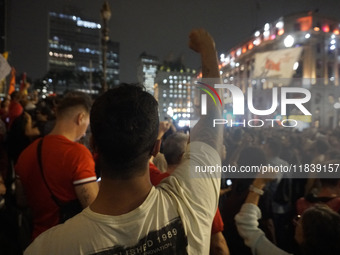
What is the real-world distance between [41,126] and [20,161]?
9.48 feet

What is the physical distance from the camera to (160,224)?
1229mm

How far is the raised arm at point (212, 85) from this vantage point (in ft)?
5.08

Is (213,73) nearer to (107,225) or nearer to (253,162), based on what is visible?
(107,225)

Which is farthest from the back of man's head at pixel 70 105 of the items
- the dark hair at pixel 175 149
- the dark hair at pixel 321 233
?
the dark hair at pixel 321 233

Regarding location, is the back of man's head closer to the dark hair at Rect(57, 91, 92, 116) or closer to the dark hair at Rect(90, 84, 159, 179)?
the dark hair at Rect(57, 91, 92, 116)

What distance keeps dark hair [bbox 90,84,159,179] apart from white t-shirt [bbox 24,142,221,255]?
19 centimetres

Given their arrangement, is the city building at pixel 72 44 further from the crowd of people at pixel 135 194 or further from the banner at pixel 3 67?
the crowd of people at pixel 135 194

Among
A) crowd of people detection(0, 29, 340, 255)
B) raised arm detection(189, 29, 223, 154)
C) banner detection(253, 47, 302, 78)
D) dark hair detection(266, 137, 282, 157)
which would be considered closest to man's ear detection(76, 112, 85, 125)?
crowd of people detection(0, 29, 340, 255)

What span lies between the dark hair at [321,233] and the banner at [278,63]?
7108mm

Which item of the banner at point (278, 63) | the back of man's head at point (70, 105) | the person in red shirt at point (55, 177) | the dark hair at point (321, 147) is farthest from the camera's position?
the banner at point (278, 63)

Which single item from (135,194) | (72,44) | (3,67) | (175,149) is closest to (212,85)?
(135,194)

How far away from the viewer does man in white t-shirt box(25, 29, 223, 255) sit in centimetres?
114

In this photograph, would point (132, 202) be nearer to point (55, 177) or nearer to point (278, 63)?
point (55, 177)

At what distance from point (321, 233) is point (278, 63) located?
811cm
